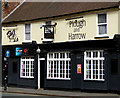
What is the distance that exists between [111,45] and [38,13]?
902 cm

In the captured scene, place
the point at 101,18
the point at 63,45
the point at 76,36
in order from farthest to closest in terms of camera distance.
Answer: the point at 63,45
the point at 76,36
the point at 101,18

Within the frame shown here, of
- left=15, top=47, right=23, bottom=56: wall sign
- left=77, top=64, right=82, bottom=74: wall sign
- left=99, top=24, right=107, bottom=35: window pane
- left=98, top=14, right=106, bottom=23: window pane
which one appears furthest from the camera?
left=15, top=47, right=23, bottom=56: wall sign

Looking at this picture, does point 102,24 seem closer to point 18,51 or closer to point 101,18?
point 101,18

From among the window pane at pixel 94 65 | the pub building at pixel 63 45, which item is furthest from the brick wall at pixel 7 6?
the window pane at pixel 94 65

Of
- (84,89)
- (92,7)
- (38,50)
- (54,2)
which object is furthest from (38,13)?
(84,89)

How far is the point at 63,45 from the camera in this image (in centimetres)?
2644

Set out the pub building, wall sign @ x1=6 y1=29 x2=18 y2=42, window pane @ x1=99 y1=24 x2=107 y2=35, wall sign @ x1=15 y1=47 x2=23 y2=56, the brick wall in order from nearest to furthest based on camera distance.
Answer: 1. the pub building
2. window pane @ x1=99 y1=24 x2=107 y2=35
3. wall sign @ x1=15 y1=47 x2=23 y2=56
4. wall sign @ x1=6 y1=29 x2=18 y2=42
5. the brick wall

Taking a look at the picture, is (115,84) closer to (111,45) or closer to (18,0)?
(111,45)

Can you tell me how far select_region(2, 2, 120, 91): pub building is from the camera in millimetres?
23703

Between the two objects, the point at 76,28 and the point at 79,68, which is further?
the point at 76,28

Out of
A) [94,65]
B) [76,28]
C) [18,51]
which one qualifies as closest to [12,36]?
[18,51]

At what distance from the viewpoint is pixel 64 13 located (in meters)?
26.7

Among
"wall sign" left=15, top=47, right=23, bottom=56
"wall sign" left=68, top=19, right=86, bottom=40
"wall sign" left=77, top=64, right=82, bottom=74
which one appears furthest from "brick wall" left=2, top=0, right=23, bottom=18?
"wall sign" left=77, top=64, right=82, bottom=74

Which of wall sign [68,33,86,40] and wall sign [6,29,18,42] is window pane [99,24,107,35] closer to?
wall sign [68,33,86,40]
